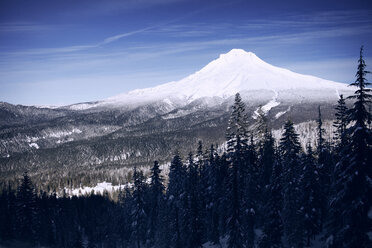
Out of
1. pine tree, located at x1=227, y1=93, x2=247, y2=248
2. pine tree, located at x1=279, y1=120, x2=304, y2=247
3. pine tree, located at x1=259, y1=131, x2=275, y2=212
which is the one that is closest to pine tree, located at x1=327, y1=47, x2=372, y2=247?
pine tree, located at x1=227, y1=93, x2=247, y2=248

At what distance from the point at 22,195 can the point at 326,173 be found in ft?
173

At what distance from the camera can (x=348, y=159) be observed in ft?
61.0

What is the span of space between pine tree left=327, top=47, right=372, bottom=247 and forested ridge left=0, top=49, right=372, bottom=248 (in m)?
0.05

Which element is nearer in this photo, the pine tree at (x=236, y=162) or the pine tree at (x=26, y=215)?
the pine tree at (x=236, y=162)

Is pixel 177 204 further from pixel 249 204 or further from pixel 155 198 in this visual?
pixel 155 198

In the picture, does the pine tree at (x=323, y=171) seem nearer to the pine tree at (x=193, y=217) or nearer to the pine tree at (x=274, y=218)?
the pine tree at (x=274, y=218)

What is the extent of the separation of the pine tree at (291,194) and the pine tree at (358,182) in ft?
47.9

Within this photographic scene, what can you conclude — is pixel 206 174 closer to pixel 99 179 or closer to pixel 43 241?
pixel 43 241

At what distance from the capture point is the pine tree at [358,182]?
17.8 metres

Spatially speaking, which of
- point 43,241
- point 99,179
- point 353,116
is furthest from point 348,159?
point 99,179

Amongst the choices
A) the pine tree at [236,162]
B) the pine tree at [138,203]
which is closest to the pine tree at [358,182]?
the pine tree at [236,162]

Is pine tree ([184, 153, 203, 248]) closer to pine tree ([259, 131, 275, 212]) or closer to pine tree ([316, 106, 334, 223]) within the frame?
pine tree ([259, 131, 275, 212])

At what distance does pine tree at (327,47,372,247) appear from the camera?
1781cm

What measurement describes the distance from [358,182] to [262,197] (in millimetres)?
22768
